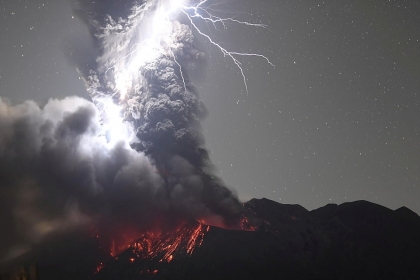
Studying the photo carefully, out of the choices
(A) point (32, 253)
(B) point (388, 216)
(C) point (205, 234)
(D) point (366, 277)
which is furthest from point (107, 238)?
(B) point (388, 216)

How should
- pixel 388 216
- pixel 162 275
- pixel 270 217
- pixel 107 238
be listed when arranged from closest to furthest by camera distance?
pixel 162 275 → pixel 107 238 → pixel 270 217 → pixel 388 216

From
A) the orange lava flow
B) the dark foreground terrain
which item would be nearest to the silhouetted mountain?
the dark foreground terrain

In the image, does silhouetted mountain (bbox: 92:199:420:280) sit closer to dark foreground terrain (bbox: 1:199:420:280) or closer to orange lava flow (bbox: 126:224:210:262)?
dark foreground terrain (bbox: 1:199:420:280)

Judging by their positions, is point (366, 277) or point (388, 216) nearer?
point (366, 277)

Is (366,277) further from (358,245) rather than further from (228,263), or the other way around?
(228,263)

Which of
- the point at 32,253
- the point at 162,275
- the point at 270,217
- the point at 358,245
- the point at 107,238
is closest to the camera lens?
the point at 32,253

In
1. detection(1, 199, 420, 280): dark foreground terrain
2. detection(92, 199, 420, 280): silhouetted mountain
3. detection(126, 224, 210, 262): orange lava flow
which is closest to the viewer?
detection(1, 199, 420, 280): dark foreground terrain

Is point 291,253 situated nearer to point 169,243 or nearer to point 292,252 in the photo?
point 292,252

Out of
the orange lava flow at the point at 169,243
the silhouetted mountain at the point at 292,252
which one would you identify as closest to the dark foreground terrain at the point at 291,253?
the silhouetted mountain at the point at 292,252
